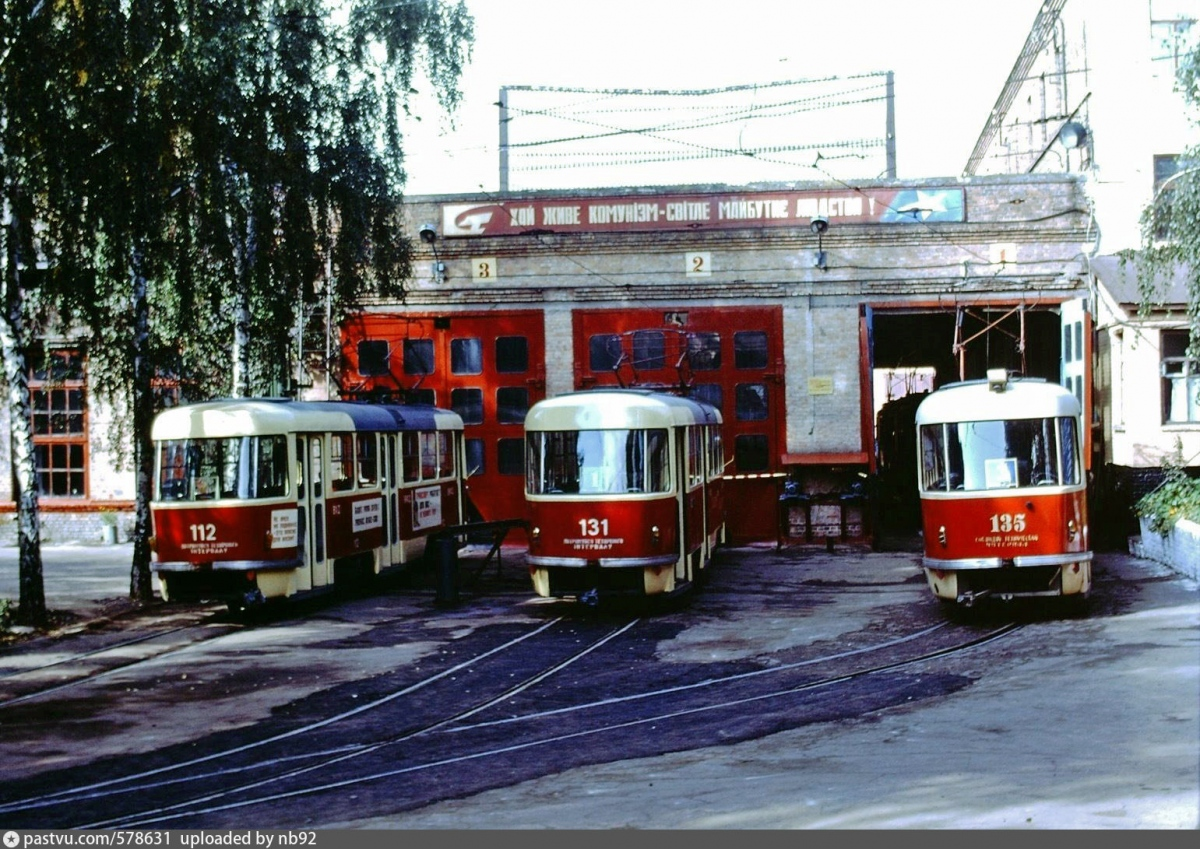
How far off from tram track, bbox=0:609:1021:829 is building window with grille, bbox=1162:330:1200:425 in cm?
1233

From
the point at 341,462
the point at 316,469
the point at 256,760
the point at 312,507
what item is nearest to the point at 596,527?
the point at 312,507

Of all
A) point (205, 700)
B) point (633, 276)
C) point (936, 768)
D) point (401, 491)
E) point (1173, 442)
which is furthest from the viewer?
point (633, 276)

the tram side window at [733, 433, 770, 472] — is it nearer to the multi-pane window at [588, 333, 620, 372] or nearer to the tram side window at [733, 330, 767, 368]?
the tram side window at [733, 330, 767, 368]

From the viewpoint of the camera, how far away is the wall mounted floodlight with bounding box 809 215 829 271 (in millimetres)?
26625

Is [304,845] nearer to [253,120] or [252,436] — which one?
[252,436]

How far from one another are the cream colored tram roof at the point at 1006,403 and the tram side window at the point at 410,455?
8906 millimetres

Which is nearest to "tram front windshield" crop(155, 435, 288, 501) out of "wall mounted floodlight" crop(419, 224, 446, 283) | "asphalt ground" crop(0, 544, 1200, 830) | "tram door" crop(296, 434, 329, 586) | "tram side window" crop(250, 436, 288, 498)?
"tram side window" crop(250, 436, 288, 498)

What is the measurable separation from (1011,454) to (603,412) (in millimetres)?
5107

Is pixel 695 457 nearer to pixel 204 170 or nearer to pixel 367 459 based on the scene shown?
pixel 367 459

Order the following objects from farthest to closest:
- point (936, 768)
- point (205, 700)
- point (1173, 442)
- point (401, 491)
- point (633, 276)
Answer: point (633, 276)
point (1173, 442)
point (401, 491)
point (205, 700)
point (936, 768)

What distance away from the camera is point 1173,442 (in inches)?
985

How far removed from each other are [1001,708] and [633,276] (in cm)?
1741

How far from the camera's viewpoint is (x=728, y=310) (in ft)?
89.1

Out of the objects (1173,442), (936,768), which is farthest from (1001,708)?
(1173,442)
